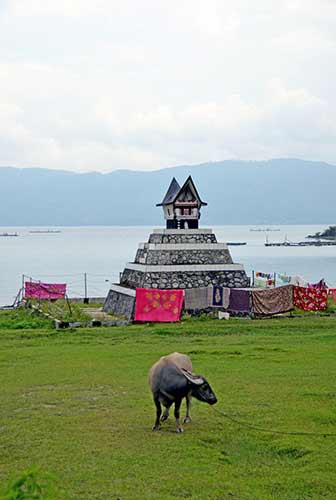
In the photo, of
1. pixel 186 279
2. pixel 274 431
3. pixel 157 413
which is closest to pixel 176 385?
pixel 157 413

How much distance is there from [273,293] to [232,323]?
119 inches

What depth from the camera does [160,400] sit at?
11.8m

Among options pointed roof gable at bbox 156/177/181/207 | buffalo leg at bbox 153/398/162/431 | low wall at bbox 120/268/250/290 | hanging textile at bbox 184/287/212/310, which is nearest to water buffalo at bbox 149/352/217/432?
buffalo leg at bbox 153/398/162/431

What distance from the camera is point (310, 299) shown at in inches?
1241

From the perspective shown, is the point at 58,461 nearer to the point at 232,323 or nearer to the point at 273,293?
the point at 232,323

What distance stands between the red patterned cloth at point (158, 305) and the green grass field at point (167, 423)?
263 inches

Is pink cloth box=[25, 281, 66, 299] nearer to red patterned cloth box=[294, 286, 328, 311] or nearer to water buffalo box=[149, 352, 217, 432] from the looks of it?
red patterned cloth box=[294, 286, 328, 311]

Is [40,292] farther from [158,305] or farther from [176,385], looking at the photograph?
[176,385]

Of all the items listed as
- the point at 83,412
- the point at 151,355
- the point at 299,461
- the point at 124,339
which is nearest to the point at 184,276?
the point at 124,339

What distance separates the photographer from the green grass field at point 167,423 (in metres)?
9.36

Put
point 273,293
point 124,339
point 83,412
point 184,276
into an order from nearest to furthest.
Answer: point 83,412 → point 124,339 → point 273,293 → point 184,276

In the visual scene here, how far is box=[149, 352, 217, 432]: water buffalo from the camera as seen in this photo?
11.4m

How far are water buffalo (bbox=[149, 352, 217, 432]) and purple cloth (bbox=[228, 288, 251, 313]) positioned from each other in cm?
1834

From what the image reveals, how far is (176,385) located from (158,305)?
1791 cm
